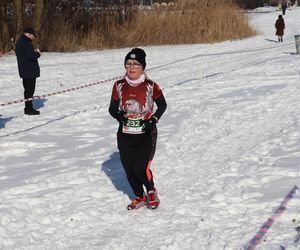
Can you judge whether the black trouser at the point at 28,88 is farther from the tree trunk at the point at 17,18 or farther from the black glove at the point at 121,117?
the tree trunk at the point at 17,18

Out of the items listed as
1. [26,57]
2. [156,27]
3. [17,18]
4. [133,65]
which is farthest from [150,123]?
[156,27]

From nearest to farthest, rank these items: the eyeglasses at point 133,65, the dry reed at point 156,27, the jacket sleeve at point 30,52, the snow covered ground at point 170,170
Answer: the snow covered ground at point 170,170, the eyeglasses at point 133,65, the jacket sleeve at point 30,52, the dry reed at point 156,27

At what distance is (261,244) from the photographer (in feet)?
13.4

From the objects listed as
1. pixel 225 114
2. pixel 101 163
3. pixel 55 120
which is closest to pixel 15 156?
pixel 101 163

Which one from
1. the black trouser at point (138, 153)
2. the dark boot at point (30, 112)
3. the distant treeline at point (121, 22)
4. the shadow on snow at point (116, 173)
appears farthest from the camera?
the distant treeline at point (121, 22)

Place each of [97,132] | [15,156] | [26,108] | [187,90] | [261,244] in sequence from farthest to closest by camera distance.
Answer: [187,90] → [26,108] → [97,132] → [15,156] → [261,244]

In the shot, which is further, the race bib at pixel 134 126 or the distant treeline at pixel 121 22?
the distant treeline at pixel 121 22

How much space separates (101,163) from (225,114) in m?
3.18

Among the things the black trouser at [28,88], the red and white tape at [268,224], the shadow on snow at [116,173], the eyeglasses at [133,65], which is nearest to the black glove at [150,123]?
the eyeglasses at [133,65]

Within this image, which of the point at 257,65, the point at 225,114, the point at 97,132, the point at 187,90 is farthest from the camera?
the point at 257,65

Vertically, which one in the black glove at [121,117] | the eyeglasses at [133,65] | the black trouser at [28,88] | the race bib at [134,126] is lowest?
the black trouser at [28,88]

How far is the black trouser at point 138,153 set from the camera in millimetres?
4848

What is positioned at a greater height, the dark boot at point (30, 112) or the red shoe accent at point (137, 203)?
the red shoe accent at point (137, 203)

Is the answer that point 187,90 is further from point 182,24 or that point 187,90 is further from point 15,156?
point 182,24
